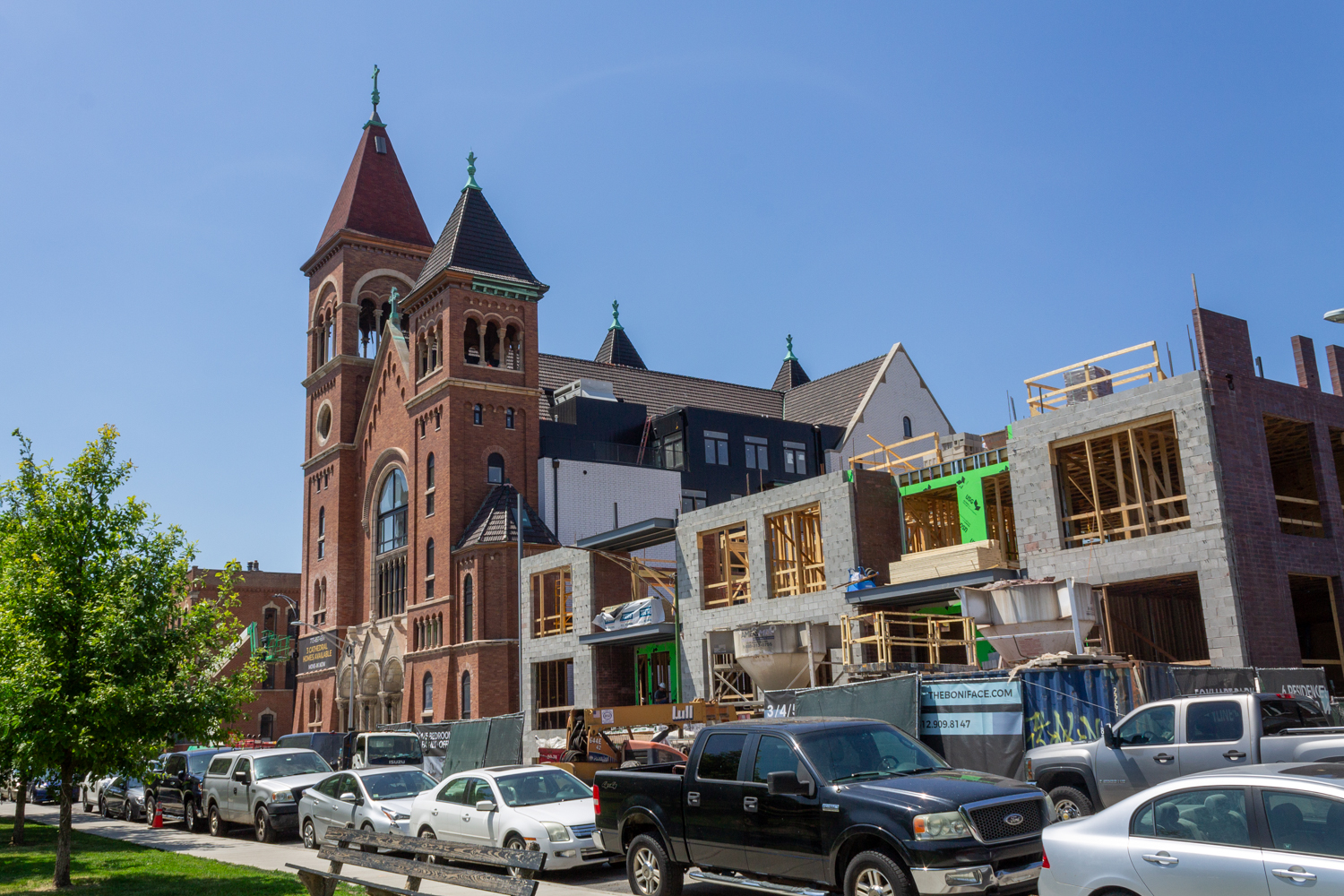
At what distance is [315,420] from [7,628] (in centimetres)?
4833

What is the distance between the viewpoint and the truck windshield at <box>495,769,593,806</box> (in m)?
16.1

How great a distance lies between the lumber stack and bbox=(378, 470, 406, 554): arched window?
100ft

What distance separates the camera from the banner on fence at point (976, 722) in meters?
17.3

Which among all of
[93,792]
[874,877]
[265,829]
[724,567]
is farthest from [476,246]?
[874,877]

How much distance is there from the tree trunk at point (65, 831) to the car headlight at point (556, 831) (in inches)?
249

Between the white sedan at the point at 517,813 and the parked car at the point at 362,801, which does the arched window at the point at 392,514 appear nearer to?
the parked car at the point at 362,801

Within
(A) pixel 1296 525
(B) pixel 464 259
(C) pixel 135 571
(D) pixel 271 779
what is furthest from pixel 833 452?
(C) pixel 135 571

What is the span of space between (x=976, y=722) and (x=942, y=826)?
869 centimetres

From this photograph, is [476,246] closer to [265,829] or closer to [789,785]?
[265,829]

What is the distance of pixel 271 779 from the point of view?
22.7 meters

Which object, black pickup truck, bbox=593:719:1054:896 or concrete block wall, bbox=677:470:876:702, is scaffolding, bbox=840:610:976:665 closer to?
concrete block wall, bbox=677:470:876:702

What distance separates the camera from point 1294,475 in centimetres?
3031

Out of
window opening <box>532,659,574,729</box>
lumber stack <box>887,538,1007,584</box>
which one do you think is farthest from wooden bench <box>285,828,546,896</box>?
window opening <box>532,659,574,729</box>

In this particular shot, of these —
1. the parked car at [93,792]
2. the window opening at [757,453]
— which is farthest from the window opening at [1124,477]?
the parked car at [93,792]
